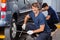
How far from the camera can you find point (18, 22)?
27.8 feet

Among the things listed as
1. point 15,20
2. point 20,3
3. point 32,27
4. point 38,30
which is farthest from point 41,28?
point 20,3

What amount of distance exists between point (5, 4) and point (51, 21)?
7.65 ft

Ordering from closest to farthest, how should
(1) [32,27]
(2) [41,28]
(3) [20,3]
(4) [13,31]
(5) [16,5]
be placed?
(2) [41,28] < (1) [32,27] < (4) [13,31] < (5) [16,5] < (3) [20,3]

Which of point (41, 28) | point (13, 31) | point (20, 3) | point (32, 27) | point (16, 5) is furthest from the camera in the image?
point (20, 3)

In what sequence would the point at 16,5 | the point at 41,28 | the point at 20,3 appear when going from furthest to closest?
the point at 20,3 < the point at 16,5 < the point at 41,28

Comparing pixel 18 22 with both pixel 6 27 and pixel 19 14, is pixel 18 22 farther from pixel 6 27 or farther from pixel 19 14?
pixel 6 27

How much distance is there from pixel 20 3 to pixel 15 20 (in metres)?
0.84

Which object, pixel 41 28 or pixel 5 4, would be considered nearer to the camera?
pixel 41 28

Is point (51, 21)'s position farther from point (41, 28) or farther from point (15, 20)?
point (41, 28)

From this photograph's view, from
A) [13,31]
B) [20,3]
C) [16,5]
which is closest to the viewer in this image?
[13,31]

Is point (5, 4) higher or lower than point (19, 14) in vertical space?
higher

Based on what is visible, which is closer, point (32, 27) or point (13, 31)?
point (32, 27)

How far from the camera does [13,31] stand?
7727 millimetres

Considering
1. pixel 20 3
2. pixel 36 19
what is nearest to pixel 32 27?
pixel 36 19
